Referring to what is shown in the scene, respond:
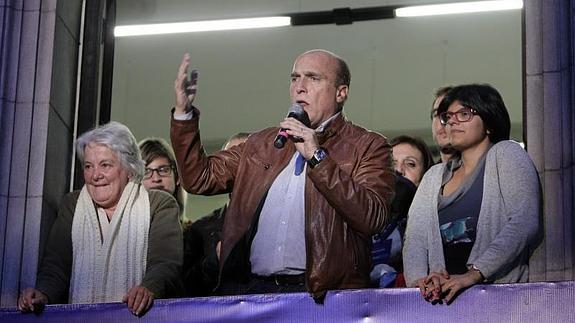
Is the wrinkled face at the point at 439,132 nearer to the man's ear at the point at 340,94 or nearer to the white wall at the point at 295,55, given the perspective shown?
the man's ear at the point at 340,94

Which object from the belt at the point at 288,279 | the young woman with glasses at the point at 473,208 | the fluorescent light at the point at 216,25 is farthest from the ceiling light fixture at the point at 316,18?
the belt at the point at 288,279

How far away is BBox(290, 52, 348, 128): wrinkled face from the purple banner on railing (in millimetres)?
860

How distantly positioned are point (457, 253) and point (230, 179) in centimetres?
117

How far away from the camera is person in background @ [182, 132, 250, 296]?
7.33 meters

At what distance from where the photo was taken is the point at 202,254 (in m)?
7.66

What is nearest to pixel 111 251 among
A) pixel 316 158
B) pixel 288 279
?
pixel 288 279

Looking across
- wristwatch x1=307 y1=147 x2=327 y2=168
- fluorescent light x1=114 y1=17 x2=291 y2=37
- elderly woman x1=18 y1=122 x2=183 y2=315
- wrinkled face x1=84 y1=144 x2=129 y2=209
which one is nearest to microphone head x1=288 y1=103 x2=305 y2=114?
wristwatch x1=307 y1=147 x2=327 y2=168

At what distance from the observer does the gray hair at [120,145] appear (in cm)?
737

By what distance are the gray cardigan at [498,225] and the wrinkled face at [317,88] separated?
63 cm

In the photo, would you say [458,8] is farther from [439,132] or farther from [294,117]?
[294,117]

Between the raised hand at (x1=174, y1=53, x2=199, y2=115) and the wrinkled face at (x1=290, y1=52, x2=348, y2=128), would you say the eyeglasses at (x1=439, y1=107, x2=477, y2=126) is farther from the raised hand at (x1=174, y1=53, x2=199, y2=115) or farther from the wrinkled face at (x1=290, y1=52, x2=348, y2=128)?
the raised hand at (x1=174, y1=53, x2=199, y2=115)

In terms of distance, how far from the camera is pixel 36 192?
311 inches

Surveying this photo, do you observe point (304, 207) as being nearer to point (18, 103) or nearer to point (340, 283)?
point (340, 283)

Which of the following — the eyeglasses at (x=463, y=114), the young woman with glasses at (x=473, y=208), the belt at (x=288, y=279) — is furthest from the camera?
the eyeglasses at (x=463, y=114)
